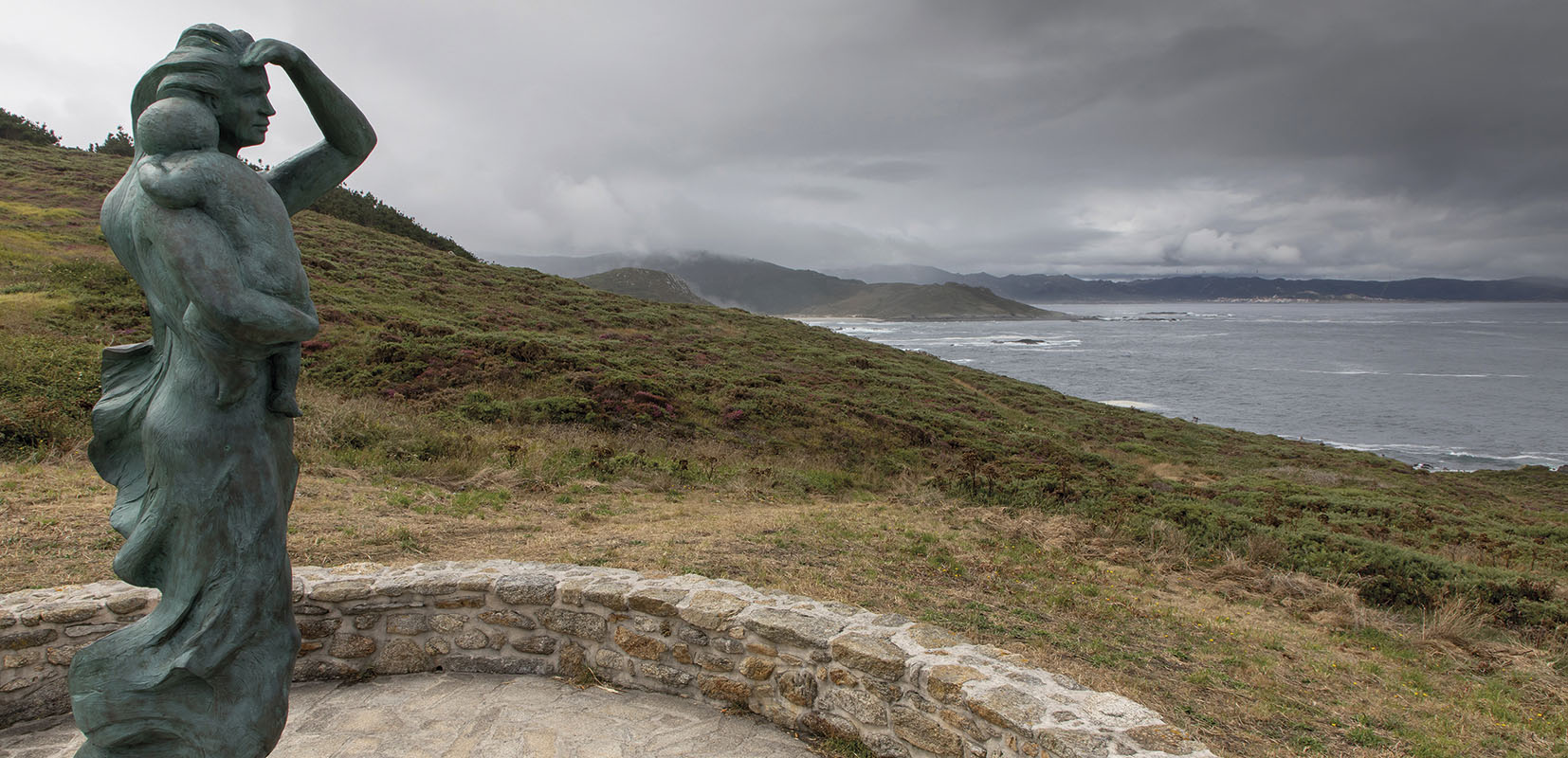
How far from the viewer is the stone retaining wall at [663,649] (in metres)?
3.49

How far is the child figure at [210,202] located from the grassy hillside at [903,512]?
173 inches

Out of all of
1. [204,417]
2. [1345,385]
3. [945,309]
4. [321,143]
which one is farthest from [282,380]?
[945,309]

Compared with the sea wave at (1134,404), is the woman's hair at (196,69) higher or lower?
higher

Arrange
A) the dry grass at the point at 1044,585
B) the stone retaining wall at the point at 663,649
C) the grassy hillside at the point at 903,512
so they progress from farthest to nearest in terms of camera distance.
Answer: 1. the grassy hillside at the point at 903,512
2. the dry grass at the point at 1044,585
3. the stone retaining wall at the point at 663,649

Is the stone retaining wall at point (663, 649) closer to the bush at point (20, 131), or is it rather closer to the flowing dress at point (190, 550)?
the flowing dress at point (190, 550)

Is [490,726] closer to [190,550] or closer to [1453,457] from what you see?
[190,550]

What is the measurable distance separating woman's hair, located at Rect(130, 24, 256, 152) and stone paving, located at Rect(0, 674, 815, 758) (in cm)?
294

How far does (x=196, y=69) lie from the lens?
8.24 ft

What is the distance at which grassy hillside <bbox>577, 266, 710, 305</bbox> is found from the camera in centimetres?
7612

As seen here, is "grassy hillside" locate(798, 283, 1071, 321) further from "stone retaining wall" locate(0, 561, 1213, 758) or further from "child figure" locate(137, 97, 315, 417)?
"child figure" locate(137, 97, 315, 417)

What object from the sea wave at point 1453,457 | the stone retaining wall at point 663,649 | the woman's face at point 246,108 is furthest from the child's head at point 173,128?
the sea wave at point 1453,457

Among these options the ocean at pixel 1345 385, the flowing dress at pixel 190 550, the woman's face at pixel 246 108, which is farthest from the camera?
the ocean at pixel 1345 385

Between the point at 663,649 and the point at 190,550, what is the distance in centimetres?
245

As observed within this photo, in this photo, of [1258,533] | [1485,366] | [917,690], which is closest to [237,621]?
[917,690]
